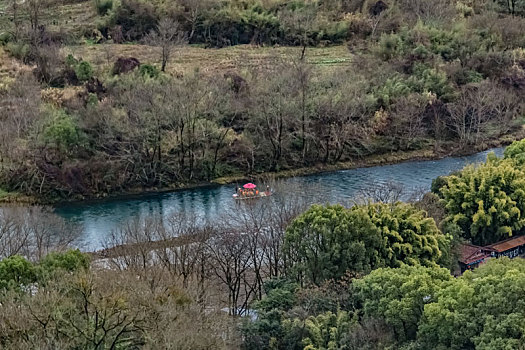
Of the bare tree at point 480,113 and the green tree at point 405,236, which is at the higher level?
the green tree at point 405,236

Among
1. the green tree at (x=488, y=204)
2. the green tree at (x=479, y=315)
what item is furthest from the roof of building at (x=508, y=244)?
the green tree at (x=479, y=315)

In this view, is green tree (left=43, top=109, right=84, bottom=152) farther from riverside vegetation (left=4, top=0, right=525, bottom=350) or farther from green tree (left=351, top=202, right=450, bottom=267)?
green tree (left=351, top=202, right=450, bottom=267)

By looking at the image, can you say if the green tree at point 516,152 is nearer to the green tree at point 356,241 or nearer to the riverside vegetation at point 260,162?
the riverside vegetation at point 260,162

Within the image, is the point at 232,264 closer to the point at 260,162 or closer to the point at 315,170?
the point at 260,162

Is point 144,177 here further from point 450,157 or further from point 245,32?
point 245,32

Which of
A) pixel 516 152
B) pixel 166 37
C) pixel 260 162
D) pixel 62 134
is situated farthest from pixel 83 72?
pixel 516 152

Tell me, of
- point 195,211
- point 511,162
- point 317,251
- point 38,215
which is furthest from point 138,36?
point 317,251
